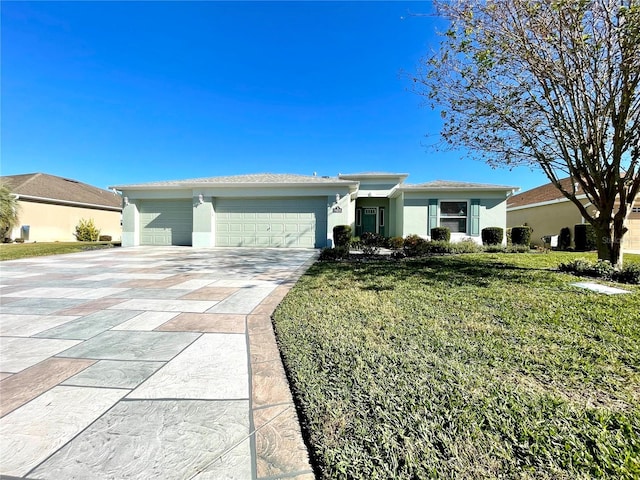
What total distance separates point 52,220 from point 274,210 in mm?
15739

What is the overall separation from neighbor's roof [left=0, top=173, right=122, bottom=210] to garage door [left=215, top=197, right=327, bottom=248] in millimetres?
12755

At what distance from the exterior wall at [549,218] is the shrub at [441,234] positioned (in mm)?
7166

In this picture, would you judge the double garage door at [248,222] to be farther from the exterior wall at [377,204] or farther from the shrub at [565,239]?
the shrub at [565,239]

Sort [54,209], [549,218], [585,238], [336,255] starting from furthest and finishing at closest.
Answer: [54,209] → [549,218] → [585,238] → [336,255]

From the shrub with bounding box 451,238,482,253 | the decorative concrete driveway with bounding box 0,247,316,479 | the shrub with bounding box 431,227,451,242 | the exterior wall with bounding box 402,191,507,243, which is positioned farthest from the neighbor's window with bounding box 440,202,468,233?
the decorative concrete driveway with bounding box 0,247,316,479

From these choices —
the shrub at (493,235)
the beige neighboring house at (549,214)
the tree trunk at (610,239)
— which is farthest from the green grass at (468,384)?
the beige neighboring house at (549,214)

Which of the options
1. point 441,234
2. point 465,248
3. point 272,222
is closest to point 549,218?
point 441,234

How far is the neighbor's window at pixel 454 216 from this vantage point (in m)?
14.2

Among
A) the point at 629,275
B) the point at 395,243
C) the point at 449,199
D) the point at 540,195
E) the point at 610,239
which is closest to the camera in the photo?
the point at 629,275

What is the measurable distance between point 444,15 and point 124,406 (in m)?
7.63

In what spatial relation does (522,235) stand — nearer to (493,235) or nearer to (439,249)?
(493,235)

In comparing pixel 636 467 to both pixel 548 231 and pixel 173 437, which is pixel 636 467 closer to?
pixel 173 437

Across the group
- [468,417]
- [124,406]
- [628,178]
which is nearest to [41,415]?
[124,406]

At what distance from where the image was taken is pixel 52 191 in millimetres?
18984
